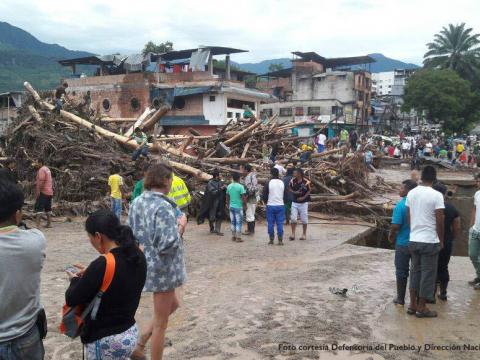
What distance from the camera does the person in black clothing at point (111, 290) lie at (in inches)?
104

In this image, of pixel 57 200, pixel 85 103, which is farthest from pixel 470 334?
pixel 85 103

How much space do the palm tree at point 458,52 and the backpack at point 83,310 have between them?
184 ft

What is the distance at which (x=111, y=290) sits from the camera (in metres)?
2.68

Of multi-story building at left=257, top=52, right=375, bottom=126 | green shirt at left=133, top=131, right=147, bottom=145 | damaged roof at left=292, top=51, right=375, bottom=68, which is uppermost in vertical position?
damaged roof at left=292, top=51, right=375, bottom=68

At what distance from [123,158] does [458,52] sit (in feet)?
162

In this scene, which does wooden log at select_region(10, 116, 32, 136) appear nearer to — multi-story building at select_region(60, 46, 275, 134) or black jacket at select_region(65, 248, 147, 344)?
black jacket at select_region(65, 248, 147, 344)

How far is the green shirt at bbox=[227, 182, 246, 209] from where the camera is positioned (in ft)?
33.8

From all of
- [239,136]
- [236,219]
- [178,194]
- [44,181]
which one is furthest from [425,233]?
[239,136]

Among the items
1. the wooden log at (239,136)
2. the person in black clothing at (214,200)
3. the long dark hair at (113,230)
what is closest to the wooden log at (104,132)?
the wooden log at (239,136)

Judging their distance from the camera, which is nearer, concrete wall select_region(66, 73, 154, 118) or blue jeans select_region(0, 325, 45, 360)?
blue jeans select_region(0, 325, 45, 360)

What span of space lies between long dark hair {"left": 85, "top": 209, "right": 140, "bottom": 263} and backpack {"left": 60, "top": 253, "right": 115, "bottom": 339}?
0.38ft

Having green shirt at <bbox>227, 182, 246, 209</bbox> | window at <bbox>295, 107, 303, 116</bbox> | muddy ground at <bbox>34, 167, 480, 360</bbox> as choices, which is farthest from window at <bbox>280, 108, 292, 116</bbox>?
muddy ground at <bbox>34, 167, 480, 360</bbox>

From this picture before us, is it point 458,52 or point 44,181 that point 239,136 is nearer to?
point 44,181

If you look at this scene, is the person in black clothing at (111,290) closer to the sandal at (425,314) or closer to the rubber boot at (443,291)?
the sandal at (425,314)
